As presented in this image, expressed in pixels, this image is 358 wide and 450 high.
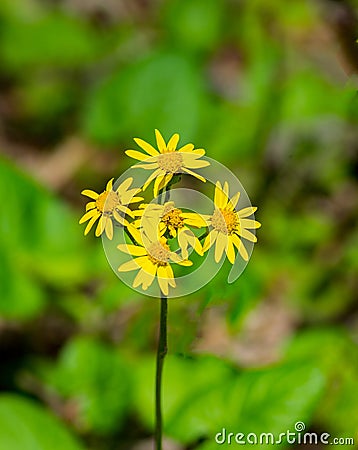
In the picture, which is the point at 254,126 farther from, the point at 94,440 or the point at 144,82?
the point at 94,440

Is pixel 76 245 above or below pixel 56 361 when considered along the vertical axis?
above

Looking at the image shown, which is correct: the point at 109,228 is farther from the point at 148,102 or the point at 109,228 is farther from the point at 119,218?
the point at 148,102

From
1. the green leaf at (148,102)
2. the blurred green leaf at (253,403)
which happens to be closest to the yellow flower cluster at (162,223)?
the blurred green leaf at (253,403)

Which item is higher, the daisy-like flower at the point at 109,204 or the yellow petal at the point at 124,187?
the yellow petal at the point at 124,187

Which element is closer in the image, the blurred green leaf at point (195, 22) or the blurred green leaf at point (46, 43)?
the blurred green leaf at point (195, 22)

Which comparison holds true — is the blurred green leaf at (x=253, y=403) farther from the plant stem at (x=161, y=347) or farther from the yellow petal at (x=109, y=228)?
the yellow petal at (x=109, y=228)

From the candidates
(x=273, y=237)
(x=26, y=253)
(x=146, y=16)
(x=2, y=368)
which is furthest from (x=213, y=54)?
(x=2, y=368)

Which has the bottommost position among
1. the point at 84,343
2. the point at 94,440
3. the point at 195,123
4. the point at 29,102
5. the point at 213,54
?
the point at 94,440

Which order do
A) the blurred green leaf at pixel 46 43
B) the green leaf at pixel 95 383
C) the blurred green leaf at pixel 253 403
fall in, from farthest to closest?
the blurred green leaf at pixel 46 43, the green leaf at pixel 95 383, the blurred green leaf at pixel 253 403
